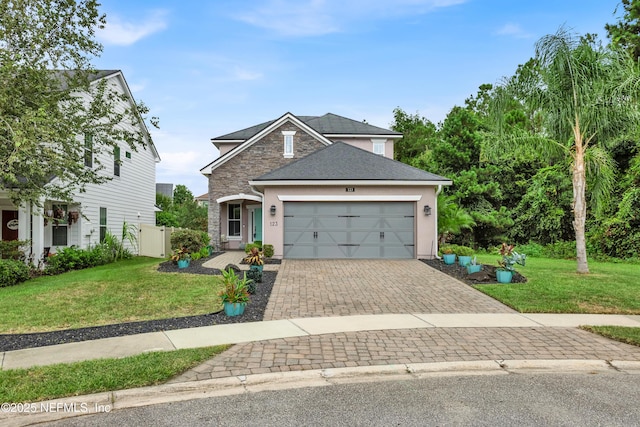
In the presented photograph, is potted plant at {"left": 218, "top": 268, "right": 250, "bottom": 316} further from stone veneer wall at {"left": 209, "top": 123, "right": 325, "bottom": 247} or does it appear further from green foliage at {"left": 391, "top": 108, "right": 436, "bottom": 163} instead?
green foliage at {"left": 391, "top": 108, "right": 436, "bottom": 163}

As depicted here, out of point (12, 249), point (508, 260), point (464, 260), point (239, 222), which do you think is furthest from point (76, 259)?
point (508, 260)

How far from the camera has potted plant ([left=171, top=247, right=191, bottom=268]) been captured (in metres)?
13.7

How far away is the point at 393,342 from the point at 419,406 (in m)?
1.92

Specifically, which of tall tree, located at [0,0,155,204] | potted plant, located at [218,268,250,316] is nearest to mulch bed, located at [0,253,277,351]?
potted plant, located at [218,268,250,316]

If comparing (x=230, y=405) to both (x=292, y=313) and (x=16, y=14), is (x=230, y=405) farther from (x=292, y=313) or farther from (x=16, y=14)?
(x=16, y=14)

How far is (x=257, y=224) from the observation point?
20656 millimetres

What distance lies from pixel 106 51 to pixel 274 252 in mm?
9113

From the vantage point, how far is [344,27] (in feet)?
50.8

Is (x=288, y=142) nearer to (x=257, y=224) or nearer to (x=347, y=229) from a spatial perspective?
(x=257, y=224)

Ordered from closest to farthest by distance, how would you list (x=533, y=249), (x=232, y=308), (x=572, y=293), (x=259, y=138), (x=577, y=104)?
(x=232, y=308), (x=572, y=293), (x=577, y=104), (x=259, y=138), (x=533, y=249)

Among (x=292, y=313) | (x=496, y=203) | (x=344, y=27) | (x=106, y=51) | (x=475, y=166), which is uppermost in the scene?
(x=344, y=27)

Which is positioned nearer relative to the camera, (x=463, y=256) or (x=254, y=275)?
(x=254, y=275)

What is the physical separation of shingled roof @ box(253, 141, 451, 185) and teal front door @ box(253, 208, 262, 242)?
4.40 metres

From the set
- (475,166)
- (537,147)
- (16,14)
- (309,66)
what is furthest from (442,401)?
(475,166)
